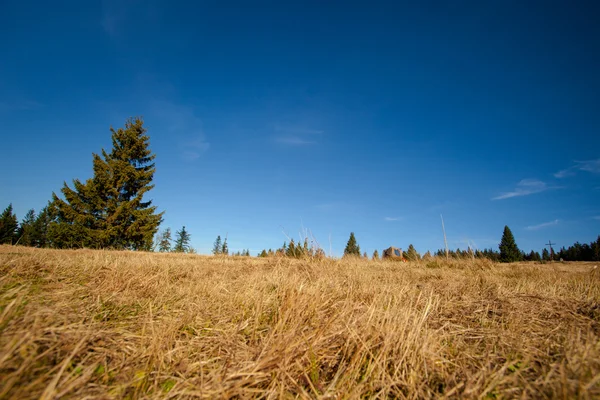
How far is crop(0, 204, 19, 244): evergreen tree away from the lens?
4255 cm

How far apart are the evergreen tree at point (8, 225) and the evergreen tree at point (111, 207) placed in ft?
93.8

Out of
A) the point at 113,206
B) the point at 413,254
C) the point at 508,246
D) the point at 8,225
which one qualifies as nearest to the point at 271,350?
the point at 413,254

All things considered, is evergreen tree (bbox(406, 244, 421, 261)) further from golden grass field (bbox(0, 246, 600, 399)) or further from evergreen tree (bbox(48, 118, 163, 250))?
evergreen tree (bbox(48, 118, 163, 250))

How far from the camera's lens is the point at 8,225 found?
4678cm

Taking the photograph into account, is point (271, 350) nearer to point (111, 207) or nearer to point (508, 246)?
point (111, 207)

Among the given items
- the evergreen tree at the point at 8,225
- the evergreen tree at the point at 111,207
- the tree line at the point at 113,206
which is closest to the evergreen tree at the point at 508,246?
the tree line at the point at 113,206

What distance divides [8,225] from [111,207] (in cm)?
4198

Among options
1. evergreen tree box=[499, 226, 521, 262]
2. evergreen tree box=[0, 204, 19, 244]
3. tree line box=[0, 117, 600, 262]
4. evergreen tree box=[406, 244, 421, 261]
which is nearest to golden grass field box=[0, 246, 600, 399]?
evergreen tree box=[406, 244, 421, 261]

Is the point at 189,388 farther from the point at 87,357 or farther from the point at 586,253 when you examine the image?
the point at 586,253

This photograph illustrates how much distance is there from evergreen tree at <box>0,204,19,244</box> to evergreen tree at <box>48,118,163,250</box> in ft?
93.8

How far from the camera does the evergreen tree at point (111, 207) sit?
22.7 metres

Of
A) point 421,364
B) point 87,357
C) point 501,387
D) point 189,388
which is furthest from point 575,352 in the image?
point 87,357

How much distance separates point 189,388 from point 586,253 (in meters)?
111

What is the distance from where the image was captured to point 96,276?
2.91 meters
